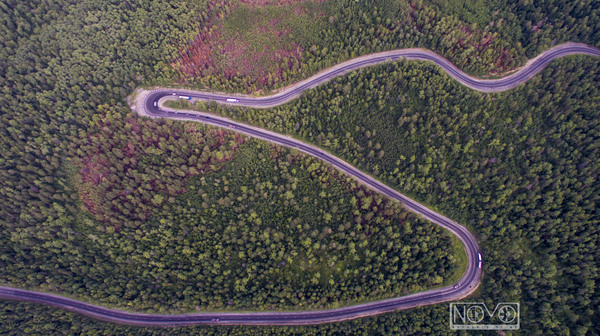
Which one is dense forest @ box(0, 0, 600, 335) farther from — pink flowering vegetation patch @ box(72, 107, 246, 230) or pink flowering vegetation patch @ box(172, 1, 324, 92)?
pink flowering vegetation patch @ box(172, 1, 324, 92)

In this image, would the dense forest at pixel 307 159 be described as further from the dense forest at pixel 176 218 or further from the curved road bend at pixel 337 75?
the curved road bend at pixel 337 75

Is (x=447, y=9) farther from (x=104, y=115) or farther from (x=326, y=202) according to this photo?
(x=104, y=115)

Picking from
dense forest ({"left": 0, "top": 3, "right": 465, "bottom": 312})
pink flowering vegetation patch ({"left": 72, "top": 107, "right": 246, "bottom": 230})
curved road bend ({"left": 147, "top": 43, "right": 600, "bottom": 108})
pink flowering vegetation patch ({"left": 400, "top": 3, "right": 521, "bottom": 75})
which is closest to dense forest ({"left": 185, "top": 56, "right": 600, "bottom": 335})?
curved road bend ({"left": 147, "top": 43, "right": 600, "bottom": 108})

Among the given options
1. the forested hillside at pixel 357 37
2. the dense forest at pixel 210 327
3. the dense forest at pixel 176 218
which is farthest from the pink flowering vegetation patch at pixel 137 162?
the dense forest at pixel 210 327

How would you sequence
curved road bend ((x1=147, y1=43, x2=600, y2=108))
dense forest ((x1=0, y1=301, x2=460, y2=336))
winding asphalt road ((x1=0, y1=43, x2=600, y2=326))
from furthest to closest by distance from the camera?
curved road bend ((x1=147, y1=43, x2=600, y2=108)) → winding asphalt road ((x1=0, y1=43, x2=600, y2=326)) → dense forest ((x1=0, y1=301, x2=460, y2=336))

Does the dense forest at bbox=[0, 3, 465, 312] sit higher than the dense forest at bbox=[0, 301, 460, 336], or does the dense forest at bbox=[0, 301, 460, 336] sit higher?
the dense forest at bbox=[0, 3, 465, 312]
